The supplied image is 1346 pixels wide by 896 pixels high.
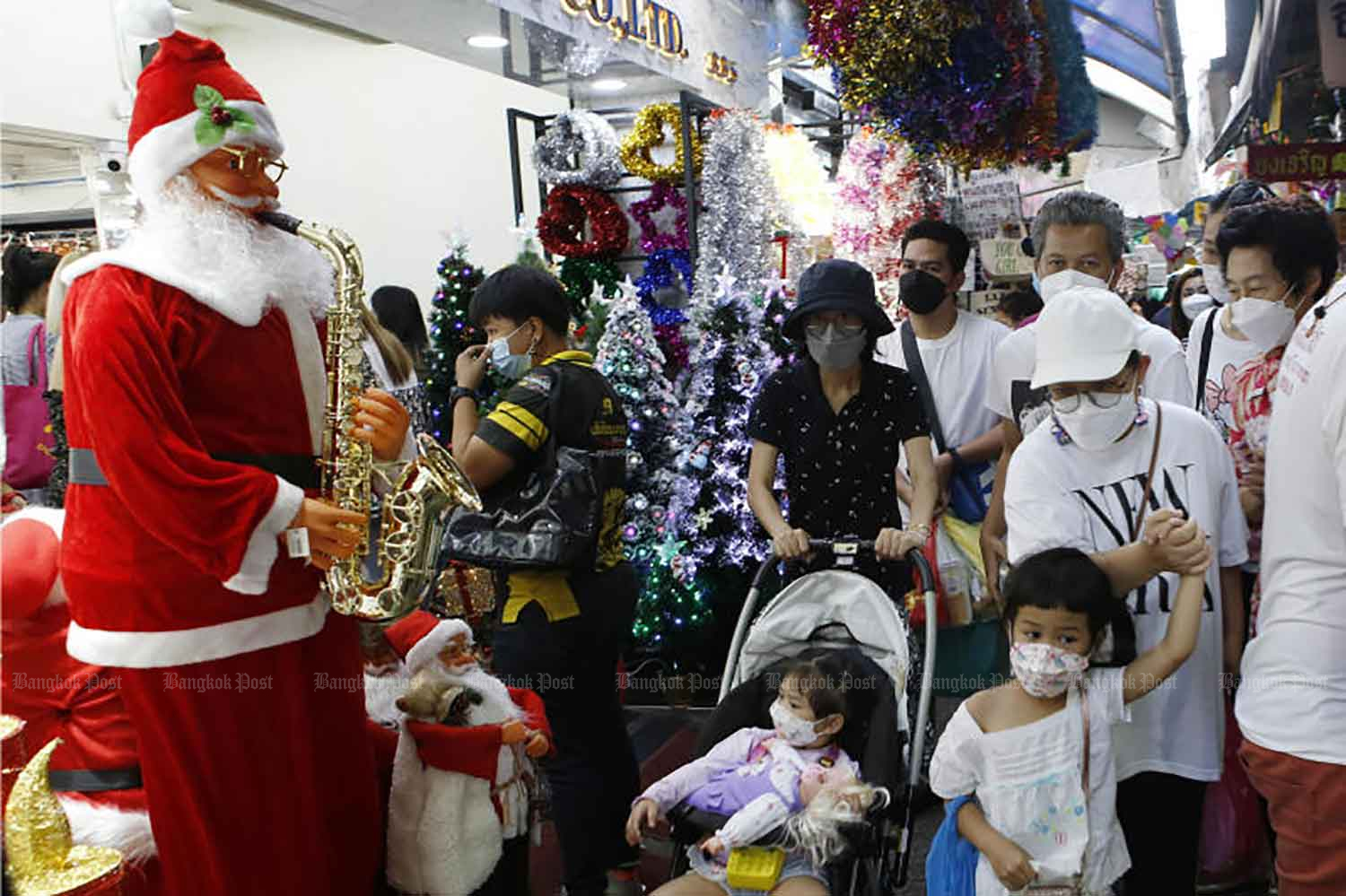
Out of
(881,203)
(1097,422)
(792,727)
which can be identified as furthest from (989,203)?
(792,727)

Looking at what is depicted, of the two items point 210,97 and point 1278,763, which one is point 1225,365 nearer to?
point 1278,763

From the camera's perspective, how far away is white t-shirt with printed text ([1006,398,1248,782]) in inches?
90.3

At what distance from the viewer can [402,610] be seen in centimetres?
248

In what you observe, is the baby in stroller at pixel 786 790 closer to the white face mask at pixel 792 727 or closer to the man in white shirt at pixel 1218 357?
the white face mask at pixel 792 727

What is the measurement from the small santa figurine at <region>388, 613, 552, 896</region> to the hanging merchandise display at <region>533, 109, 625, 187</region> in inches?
170

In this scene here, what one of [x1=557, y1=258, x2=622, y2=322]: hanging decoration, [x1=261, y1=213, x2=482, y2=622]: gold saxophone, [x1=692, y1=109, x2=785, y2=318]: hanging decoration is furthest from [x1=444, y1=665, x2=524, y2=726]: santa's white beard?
[x1=557, y1=258, x2=622, y2=322]: hanging decoration

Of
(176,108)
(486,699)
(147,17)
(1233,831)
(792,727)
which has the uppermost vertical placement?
(147,17)

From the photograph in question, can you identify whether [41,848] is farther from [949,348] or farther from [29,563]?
[949,348]

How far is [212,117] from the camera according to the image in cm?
231

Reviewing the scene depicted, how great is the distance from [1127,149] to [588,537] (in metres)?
20.0

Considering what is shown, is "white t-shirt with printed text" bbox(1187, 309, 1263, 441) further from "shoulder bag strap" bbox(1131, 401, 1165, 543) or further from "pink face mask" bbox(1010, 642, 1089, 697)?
"pink face mask" bbox(1010, 642, 1089, 697)

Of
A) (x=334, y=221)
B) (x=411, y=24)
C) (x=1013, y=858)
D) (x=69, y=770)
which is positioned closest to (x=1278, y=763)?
(x=1013, y=858)

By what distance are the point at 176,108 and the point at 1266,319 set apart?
2.80m

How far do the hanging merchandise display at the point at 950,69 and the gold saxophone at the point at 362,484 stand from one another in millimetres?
2402
